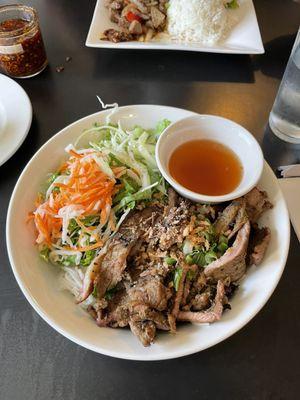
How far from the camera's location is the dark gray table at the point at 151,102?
107 cm

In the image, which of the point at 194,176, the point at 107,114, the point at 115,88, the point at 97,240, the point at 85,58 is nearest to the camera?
the point at 97,240

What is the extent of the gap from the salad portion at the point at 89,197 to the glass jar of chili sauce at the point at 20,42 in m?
0.78

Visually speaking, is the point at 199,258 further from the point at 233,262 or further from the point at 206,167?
the point at 206,167

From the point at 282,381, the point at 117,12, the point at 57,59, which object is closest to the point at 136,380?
the point at 282,381

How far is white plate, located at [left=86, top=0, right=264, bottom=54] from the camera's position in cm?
187

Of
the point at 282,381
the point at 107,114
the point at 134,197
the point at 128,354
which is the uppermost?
the point at 107,114

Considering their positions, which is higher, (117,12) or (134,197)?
(117,12)

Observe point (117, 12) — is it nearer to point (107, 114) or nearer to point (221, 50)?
point (221, 50)

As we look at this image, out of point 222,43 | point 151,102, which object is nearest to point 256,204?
point 151,102

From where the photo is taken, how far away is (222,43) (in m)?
1.95

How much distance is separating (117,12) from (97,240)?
155 cm

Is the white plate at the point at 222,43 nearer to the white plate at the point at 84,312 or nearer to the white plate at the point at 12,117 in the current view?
the white plate at the point at 12,117

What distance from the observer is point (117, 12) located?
2094 millimetres

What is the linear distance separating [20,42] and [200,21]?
965mm
